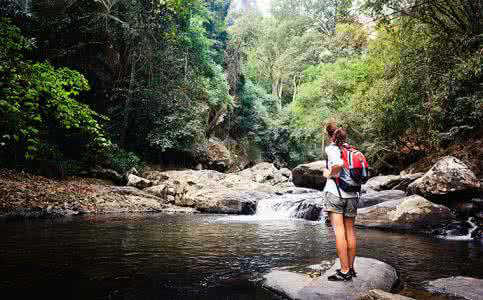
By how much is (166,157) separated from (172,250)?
56.7 ft

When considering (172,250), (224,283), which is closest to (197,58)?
(172,250)

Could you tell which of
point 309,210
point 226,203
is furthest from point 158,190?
point 309,210

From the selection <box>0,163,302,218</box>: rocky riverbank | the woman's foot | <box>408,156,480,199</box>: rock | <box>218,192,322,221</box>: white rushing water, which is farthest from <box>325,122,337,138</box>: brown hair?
<box>0,163,302,218</box>: rocky riverbank

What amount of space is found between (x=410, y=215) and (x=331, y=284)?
6.27m

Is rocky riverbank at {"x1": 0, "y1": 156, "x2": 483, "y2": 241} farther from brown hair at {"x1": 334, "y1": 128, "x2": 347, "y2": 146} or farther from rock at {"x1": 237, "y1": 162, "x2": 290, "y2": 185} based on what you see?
brown hair at {"x1": 334, "y1": 128, "x2": 347, "y2": 146}

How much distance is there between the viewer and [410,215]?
363 inches

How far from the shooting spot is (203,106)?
2409cm

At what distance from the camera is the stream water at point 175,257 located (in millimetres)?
4340

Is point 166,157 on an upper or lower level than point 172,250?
upper

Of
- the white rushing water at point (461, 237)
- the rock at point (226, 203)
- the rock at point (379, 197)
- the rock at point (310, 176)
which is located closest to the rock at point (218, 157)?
the rock at point (310, 176)

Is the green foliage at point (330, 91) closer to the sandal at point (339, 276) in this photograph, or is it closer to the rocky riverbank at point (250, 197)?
the rocky riverbank at point (250, 197)

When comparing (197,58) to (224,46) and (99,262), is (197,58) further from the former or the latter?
(99,262)

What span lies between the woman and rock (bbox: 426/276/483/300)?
114 cm

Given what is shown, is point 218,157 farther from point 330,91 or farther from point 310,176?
point 330,91
